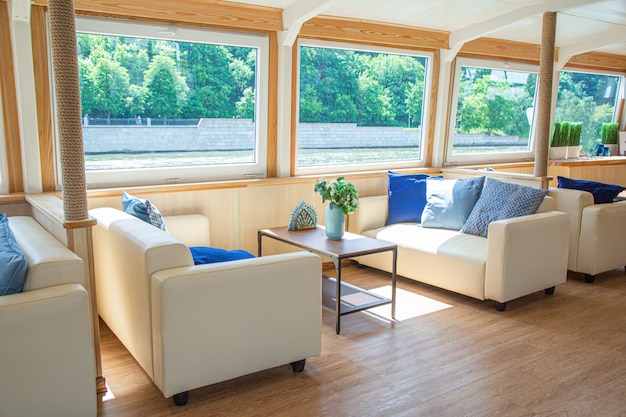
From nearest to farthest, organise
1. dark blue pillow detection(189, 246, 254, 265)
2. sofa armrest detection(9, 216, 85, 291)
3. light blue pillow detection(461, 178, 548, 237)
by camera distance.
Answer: sofa armrest detection(9, 216, 85, 291), dark blue pillow detection(189, 246, 254, 265), light blue pillow detection(461, 178, 548, 237)

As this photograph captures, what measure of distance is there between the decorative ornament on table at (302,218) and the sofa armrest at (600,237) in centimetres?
229

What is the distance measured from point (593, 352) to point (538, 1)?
2.94 m

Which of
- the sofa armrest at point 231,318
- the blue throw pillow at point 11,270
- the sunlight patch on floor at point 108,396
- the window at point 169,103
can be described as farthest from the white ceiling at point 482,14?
the sunlight patch on floor at point 108,396

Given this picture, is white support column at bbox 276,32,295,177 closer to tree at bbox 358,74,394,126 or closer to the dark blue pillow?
tree at bbox 358,74,394,126

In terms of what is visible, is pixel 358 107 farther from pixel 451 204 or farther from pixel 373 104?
pixel 451 204

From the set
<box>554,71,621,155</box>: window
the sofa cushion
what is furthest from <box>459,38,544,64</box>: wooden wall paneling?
the sofa cushion

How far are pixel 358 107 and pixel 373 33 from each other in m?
0.67

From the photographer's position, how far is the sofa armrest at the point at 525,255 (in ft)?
12.4

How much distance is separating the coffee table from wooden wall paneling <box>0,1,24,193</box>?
5.45 feet

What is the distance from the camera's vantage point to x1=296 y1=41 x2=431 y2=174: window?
15.8 feet

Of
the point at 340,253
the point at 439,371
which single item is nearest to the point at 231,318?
the point at 340,253

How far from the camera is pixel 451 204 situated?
459 centimetres

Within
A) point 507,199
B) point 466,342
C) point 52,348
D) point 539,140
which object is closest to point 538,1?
point 539,140

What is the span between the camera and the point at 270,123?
4543mm
